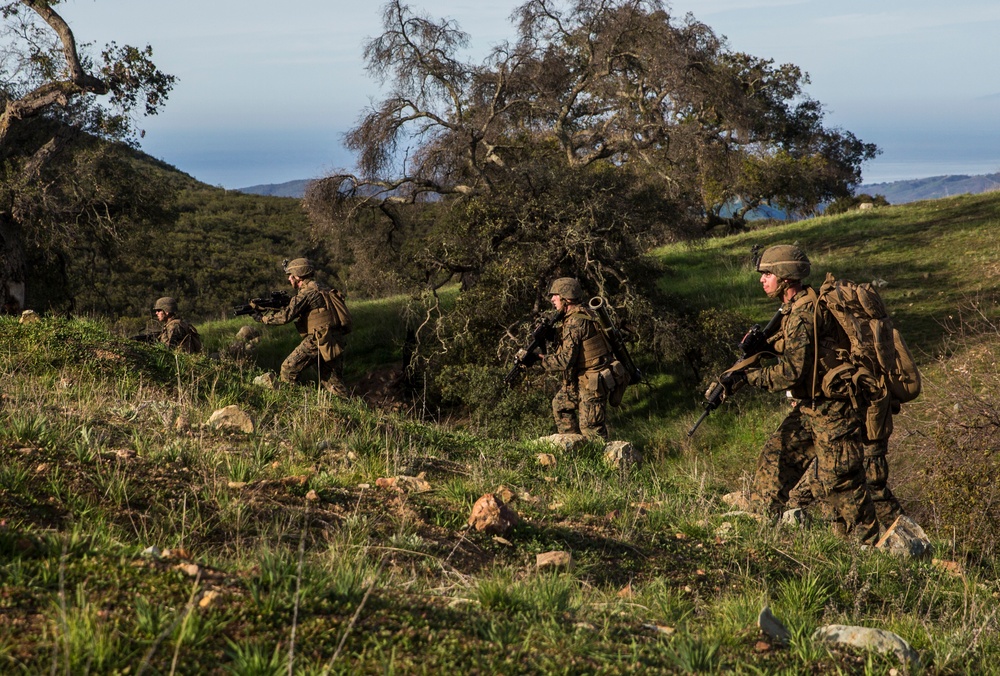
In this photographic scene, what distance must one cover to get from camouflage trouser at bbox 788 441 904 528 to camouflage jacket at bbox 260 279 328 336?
5.58 m

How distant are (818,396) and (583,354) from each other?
3.05m

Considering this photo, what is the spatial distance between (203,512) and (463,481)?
5.19ft

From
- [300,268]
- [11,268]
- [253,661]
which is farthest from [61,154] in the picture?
[253,661]

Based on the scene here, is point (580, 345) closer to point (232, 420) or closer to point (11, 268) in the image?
point (232, 420)

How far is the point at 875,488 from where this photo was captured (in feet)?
20.4

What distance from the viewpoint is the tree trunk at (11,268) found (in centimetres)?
1508

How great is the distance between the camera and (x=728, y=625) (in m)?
3.20

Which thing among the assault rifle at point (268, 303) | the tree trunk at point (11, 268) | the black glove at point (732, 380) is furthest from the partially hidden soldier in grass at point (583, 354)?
the tree trunk at point (11, 268)

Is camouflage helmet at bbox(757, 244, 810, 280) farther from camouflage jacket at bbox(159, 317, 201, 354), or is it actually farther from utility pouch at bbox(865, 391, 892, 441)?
camouflage jacket at bbox(159, 317, 201, 354)

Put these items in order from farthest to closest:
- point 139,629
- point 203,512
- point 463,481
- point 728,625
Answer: point 463,481, point 203,512, point 728,625, point 139,629

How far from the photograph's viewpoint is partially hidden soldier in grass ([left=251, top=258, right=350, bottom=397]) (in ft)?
31.1

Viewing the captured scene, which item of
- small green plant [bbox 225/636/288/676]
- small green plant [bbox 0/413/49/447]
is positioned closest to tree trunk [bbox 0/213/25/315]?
small green plant [bbox 0/413/49/447]

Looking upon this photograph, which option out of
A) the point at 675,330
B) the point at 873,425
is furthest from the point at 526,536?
the point at 675,330

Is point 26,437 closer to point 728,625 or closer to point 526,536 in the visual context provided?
point 526,536
